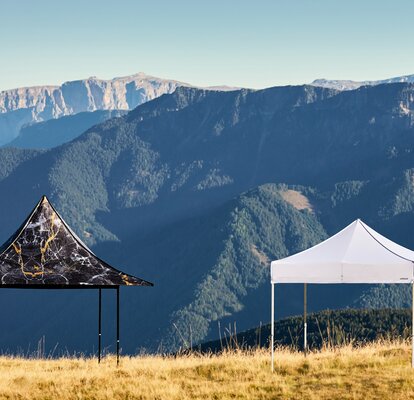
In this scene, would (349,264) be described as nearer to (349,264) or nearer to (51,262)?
(349,264)

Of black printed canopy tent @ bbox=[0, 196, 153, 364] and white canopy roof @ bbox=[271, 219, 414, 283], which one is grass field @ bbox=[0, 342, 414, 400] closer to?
black printed canopy tent @ bbox=[0, 196, 153, 364]

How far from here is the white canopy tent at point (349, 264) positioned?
28.3m

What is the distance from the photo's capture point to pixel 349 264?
29.1 metres

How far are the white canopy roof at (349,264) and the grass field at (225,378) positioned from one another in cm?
250

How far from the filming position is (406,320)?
123m

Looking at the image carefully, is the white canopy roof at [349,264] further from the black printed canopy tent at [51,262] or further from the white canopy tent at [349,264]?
the black printed canopy tent at [51,262]

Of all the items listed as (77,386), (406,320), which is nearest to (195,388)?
(77,386)

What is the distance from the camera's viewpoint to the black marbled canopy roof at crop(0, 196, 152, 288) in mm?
28984

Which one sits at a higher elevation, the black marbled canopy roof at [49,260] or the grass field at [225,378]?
the black marbled canopy roof at [49,260]

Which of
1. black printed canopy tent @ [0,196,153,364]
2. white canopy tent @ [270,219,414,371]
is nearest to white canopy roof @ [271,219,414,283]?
white canopy tent @ [270,219,414,371]

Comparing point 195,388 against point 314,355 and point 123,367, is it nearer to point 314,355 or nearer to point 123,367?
point 123,367

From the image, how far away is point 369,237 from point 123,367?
8621 mm

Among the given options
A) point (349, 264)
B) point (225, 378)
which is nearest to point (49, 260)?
point (225, 378)

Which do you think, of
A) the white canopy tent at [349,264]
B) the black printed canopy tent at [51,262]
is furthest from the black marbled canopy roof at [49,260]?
the white canopy tent at [349,264]
